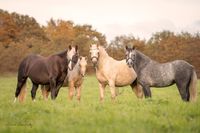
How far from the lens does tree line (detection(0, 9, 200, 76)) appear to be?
48234 millimetres

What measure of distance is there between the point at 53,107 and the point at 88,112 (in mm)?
1401

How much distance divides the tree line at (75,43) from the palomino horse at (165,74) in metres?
25.6

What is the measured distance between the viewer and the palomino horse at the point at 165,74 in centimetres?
1259

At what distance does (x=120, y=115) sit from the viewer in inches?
329

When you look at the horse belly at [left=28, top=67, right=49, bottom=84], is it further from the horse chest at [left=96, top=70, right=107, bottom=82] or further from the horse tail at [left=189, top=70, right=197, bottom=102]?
the horse tail at [left=189, top=70, right=197, bottom=102]

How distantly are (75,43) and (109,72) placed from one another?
39.8m

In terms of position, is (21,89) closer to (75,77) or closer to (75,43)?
(75,77)

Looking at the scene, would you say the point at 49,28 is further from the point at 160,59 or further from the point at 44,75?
the point at 44,75

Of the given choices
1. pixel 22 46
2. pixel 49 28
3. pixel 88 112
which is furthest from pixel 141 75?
pixel 49 28

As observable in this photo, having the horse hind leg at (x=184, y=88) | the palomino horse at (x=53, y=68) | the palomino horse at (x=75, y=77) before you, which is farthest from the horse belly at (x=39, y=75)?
the horse hind leg at (x=184, y=88)

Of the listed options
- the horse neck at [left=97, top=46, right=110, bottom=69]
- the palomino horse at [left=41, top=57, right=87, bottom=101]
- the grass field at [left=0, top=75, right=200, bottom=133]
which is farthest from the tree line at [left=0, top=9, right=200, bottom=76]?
the grass field at [left=0, top=75, right=200, bottom=133]

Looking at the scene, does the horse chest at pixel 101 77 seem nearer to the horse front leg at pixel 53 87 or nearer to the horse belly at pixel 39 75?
the horse front leg at pixel 53 87

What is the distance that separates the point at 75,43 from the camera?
53.2 m

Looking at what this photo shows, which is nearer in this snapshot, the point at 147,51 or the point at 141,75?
the point at 141,75
